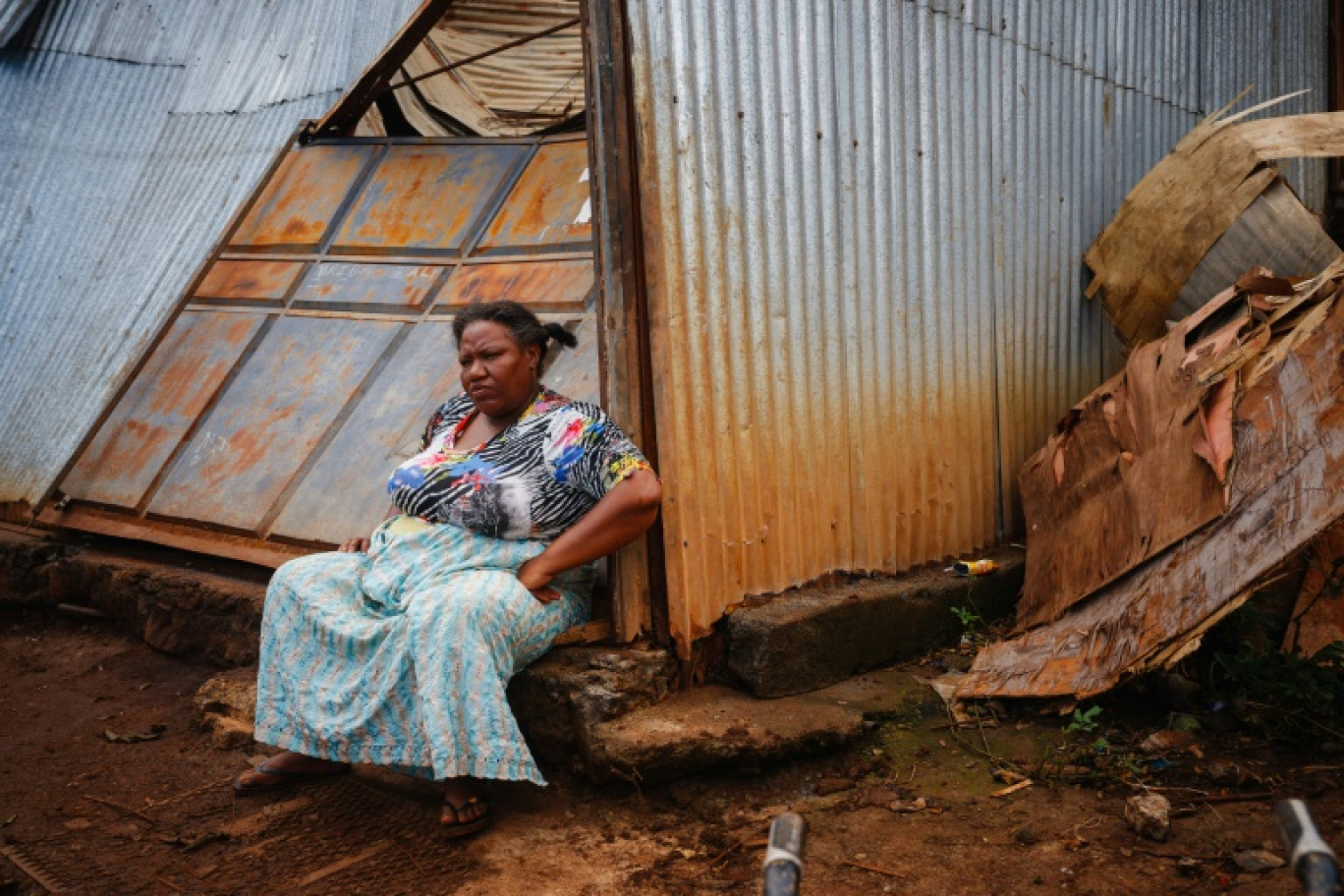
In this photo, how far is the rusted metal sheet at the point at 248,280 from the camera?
6.14 meters

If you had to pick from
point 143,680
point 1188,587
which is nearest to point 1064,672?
point 1188,587

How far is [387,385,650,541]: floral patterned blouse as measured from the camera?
3656mm

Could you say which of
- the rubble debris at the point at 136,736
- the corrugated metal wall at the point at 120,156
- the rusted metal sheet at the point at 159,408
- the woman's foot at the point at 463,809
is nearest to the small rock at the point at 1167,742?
the woman's foot at the point at 463,809

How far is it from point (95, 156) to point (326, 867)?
5.46m

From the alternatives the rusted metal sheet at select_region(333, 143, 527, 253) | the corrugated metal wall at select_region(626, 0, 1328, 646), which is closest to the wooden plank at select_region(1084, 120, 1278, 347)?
the corrugated metal wall at select_region(626, 0, 1328, 646)

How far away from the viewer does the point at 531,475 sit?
3756 mm

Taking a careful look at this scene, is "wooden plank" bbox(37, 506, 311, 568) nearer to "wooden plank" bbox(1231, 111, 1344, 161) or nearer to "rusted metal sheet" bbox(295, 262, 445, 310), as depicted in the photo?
"rusted metal sheet" bbox(295, 262, 445, 310)

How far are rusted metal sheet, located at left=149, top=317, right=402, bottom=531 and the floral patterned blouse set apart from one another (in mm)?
1620

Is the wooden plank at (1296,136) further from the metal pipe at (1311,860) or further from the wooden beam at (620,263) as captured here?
the metal pipe at (1311,860)

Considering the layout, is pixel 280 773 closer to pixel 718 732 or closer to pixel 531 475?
pixel 531 475

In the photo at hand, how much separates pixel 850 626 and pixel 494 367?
147 cm

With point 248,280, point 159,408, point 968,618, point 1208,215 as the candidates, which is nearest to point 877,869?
point 968,618

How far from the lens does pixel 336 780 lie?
4.03m

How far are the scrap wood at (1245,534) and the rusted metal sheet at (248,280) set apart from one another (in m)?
3.88
